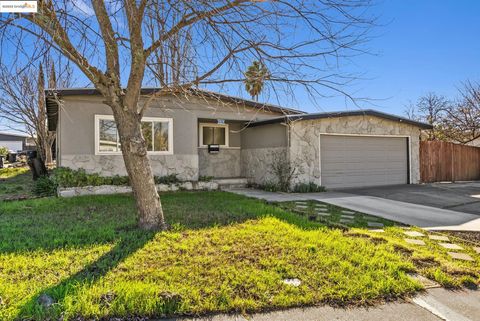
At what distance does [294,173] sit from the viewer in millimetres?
10773

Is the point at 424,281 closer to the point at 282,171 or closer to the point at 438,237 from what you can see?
the point at 438,237

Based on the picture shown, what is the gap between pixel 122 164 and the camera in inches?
399

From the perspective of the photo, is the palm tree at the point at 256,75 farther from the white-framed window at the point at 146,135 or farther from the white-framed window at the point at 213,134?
the white-framed window at the point at 213,134

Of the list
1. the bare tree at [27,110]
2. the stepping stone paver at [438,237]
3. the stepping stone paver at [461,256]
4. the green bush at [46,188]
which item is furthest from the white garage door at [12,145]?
the stepping stone paver at [461,256]

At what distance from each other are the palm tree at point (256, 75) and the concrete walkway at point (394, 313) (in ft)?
10.6

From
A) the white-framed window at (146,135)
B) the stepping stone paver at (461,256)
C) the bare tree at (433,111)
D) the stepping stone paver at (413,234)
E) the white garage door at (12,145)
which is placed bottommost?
the stepping stone paver at (461,256)

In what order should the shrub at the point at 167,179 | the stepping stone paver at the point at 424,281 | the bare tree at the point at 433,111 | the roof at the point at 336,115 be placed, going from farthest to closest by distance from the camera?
the bare tree at the point at 433,111
the shrub at the point at 167,179
the roof at the point at 336,115
the stepping stone paver at the point at 424,281

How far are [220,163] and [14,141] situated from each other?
42.8 m

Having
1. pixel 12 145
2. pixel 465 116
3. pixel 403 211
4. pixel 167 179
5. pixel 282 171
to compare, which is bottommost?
pixel 403 211

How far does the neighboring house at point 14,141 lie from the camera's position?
134 ft

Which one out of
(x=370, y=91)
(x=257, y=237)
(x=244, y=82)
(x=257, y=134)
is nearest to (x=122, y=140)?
(x=244, y=82)

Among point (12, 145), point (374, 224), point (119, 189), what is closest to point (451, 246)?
point (374, 224)

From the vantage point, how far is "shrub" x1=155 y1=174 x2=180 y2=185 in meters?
10.5

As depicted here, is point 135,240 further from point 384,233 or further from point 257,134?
point 257,134
